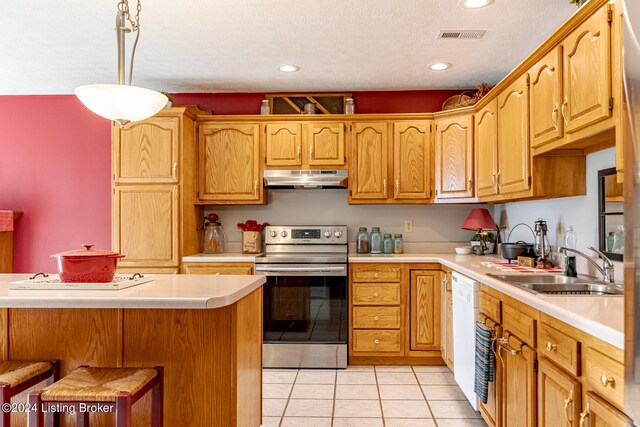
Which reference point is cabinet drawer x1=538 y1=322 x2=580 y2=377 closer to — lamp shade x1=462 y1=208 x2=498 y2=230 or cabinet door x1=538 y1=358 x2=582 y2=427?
cabinet door x1=538 y1=358 x2=582 y2=427

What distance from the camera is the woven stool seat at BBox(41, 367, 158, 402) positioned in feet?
4.99

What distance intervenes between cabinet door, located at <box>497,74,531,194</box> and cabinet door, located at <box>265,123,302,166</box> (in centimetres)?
168

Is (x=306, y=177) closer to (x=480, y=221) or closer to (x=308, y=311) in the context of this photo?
(x=308, y=311)

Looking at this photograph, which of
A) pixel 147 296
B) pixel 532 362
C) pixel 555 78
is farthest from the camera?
pixel 555 78

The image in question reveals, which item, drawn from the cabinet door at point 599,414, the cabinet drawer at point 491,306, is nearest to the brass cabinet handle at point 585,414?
the cabinet door at point 599,414

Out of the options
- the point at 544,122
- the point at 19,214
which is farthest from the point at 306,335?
the point at 19,214

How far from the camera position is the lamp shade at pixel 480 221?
3.78 m

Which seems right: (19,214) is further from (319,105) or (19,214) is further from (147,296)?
(147,296)

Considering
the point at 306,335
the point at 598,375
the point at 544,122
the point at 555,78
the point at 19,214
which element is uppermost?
the point at 555,78

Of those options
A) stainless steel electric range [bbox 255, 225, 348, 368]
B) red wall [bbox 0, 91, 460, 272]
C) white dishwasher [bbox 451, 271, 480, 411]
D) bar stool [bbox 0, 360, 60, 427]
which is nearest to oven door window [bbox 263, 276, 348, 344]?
stainless steel electric range [bbox 255, 225, 348, 368]

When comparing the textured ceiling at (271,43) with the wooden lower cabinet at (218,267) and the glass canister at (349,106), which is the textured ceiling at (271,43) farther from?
the wooden lower cabinet at (218,267)

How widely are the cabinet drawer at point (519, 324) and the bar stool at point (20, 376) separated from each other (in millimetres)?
1981

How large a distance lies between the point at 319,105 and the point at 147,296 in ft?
9.46

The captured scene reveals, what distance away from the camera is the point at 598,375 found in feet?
4.54
